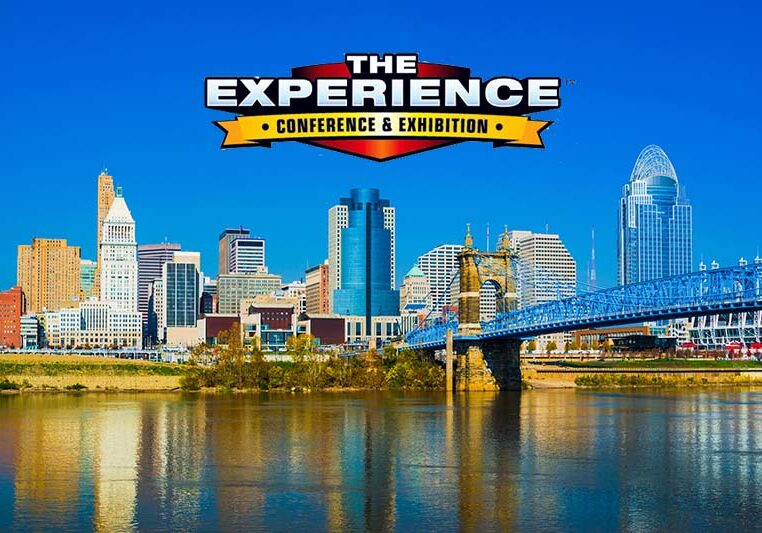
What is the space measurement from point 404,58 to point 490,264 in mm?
99435

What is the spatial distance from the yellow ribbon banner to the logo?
27 mm

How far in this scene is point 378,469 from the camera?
46.5 meters

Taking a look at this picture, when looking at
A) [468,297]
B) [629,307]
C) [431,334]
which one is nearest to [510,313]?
[468,297]

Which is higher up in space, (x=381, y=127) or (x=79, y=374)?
(x=381, y=127)

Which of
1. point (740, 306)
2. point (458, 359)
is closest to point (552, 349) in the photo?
point (458, 359)

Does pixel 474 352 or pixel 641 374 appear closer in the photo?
pixel 474 352

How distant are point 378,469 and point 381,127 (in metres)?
21.8

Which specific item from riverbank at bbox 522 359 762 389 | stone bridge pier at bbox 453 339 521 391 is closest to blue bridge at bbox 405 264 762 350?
stone bridge pier at bbox 453 339 521 391

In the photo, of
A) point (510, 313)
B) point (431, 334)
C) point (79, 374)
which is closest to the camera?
point (79, 374)

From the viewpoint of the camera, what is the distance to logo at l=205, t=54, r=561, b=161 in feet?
93.9

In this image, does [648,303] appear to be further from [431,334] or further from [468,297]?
[431,334]

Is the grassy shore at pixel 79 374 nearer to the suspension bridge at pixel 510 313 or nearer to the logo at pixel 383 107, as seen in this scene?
the suspension bridge at pixel 510 313

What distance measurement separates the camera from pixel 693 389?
126 meters

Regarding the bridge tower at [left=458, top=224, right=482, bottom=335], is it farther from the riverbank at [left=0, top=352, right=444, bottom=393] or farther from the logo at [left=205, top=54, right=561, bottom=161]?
the logo at [left=205, top=54, right=561, bottom=161]
